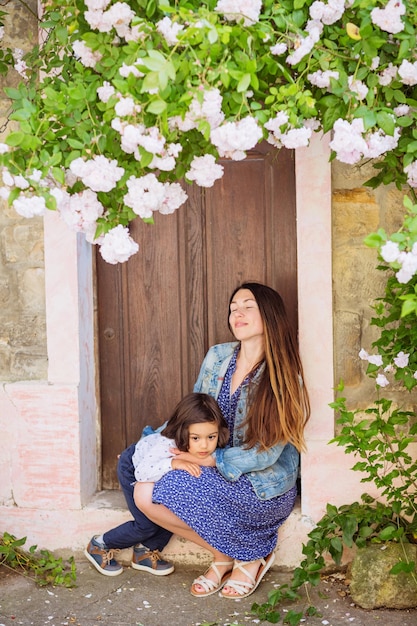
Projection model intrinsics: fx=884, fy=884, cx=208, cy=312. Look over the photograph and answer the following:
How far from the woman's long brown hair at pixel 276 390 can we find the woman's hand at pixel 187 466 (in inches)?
9.5

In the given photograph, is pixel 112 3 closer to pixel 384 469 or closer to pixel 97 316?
pixel 97 316

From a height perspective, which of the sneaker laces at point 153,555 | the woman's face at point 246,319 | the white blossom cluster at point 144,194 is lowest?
the sneaker laces at point 153,555

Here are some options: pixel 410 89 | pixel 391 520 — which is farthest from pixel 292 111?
pixel 391 520

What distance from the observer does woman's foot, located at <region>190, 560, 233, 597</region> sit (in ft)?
12.6

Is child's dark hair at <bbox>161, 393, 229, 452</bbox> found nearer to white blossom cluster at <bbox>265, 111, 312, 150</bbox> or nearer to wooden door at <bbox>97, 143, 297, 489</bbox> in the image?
wooden door at <bbox>97, 143, 297, 489</bbox>

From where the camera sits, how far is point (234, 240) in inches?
167

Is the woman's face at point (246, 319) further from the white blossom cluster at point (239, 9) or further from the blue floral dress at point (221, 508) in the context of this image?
the white blossom cluster at point (239, 9)

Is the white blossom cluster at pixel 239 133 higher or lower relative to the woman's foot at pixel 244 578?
higher

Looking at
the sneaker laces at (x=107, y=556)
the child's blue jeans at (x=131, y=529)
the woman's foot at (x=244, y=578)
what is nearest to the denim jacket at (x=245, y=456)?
the woman's foot at (x=244, y=578)

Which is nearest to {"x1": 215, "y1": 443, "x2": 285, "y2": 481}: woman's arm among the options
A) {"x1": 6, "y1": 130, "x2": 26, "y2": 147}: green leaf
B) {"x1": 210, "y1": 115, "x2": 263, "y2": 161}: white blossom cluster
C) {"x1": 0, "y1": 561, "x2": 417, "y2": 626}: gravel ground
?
{"x1": 0, "y1": 561, "x2": 417, "y2": 626}: gravel ground

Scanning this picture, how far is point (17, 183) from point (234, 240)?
A: 5.79 ft

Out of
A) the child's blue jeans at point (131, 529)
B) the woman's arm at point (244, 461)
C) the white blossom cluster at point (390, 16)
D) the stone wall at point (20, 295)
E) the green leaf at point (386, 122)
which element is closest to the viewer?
the white blossom cluster at point (390, 16)

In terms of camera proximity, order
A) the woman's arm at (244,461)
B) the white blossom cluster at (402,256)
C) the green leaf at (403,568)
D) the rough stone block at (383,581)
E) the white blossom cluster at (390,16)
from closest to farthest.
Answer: the white blossom cluster at (402,256) < the white blossom cluster at (390,16) < the green leaf at (403,568) < the rough stone block at (383,581) < the woman's arm at (244,461)

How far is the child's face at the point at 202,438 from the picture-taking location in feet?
12.6
